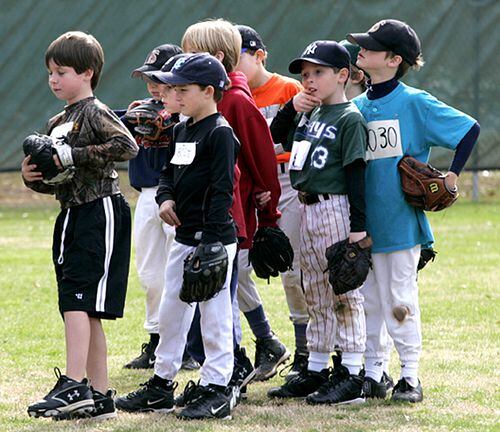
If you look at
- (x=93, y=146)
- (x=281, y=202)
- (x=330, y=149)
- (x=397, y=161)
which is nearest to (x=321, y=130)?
(x=330, y=149)

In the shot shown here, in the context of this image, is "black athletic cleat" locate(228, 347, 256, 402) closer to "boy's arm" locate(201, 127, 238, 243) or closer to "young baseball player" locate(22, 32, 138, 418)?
"young baseball player" locate(22, 32, 138, 418)

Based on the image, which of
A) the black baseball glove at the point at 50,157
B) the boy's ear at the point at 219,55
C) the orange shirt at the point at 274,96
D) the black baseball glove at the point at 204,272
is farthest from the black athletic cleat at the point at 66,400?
the orange shirt at the point at 274,96

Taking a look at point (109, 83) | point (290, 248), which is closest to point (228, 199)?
point (290, 248)

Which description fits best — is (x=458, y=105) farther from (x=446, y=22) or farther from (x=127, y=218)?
(x=127, y=218)

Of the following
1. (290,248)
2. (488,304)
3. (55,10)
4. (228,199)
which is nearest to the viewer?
(228,199)

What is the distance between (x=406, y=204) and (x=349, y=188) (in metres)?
0.36

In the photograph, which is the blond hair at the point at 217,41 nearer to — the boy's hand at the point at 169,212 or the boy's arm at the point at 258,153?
the boy's arm at the point at 258,153

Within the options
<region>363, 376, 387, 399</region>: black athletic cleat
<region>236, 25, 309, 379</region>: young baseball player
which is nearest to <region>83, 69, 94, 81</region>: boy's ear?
<region>236, 25, 309, 379</region>: young baseball player

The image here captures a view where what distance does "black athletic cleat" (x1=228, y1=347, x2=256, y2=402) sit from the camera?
18.7 ft

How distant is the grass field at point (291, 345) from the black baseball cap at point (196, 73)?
158cm

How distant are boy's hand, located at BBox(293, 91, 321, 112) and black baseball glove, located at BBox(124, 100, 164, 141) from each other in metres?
0.93

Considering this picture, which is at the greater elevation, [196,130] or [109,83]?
[109,83]

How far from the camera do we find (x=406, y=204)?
5617 mm

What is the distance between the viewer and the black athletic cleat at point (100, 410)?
5141 millimetres
